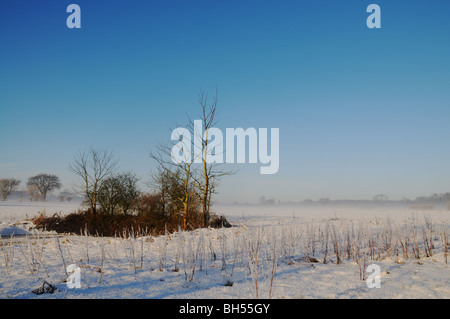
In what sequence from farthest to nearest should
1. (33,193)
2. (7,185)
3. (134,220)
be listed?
(33,193) → (7,185) → (134,220)

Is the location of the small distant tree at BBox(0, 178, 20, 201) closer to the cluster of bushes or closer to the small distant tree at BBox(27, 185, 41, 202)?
the small distant tree at BBox(27, 185, 41, 202)

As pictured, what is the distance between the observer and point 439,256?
6098 millimetres

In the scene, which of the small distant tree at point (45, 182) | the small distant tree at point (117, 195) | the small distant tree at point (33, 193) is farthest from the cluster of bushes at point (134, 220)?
the small distant tree at point (33, 193)

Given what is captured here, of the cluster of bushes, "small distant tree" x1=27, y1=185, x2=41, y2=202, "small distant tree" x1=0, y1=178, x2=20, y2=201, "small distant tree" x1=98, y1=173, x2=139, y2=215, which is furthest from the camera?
"small distant tree" x1=27, y1=185, x2=41, y2=202

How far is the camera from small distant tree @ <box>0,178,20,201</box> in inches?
2391

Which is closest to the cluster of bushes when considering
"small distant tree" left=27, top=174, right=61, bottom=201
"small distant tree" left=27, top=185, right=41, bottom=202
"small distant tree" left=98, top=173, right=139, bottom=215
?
"small distant tree" left=98, top=173, right=139, bottom=215

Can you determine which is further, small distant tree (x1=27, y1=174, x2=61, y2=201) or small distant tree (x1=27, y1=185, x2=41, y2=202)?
small distant tree (x1=27, y1=185, x2=41, y2=202)

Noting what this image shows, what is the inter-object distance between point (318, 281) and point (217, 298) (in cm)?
175

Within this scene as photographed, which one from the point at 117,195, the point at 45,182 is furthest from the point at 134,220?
the point at 45,182

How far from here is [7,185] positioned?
201 feet

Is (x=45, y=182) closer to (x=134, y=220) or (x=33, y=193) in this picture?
(x=33, y=193)

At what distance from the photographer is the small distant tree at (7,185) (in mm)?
60719

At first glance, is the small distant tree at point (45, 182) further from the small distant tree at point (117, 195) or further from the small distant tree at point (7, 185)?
the small distant tree at point (117, 195)
